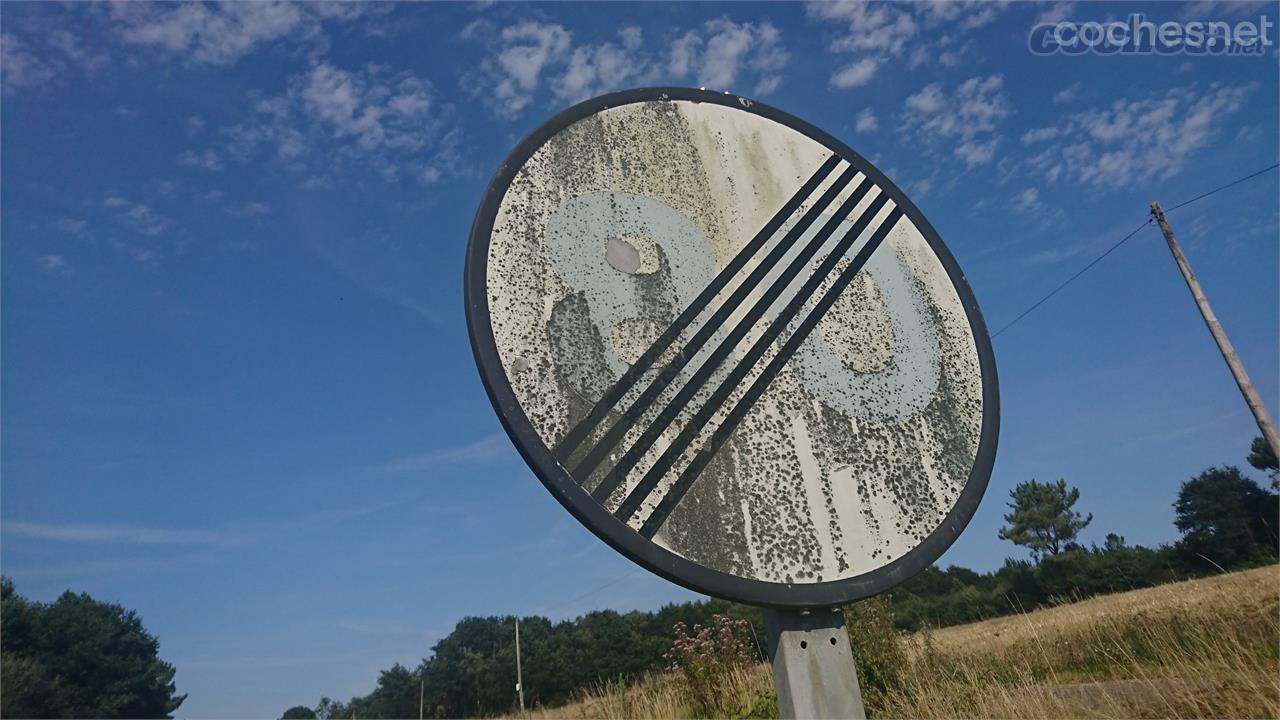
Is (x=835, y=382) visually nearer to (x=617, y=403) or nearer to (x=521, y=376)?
(x=617, y=403)

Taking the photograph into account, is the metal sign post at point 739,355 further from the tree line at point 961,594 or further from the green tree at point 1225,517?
the green tree at point 1225,517

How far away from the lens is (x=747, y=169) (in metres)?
2.42

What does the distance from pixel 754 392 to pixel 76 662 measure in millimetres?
47451

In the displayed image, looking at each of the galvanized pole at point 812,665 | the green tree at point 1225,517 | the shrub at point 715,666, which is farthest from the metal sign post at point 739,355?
the green tree at point 1225,517

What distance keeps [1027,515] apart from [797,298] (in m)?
44.3

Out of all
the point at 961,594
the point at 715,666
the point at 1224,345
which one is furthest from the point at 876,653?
the point at 961,594

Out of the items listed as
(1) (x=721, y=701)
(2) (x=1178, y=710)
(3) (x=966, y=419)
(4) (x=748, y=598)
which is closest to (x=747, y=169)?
(3) (x=966, y=419)

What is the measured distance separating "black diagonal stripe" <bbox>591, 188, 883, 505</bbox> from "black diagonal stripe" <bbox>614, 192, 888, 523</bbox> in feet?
0.07

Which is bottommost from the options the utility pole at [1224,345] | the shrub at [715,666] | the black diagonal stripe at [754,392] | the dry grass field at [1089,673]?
the dry grass field at [1089,673]

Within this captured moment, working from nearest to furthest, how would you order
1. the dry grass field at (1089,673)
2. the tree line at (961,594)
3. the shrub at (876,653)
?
the dry grass field at (1089,673) → the shrub at (876,653) → the tree line at (961,594)

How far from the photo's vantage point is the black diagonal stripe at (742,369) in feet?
5.40

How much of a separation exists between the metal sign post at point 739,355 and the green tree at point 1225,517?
24.3 m

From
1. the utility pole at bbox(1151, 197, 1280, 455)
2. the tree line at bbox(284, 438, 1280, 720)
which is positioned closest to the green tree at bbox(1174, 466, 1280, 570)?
the tree line at bbox(284, 438, 1280, 720)

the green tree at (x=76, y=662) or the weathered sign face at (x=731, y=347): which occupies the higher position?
the green tree at (x=76, y=662)
